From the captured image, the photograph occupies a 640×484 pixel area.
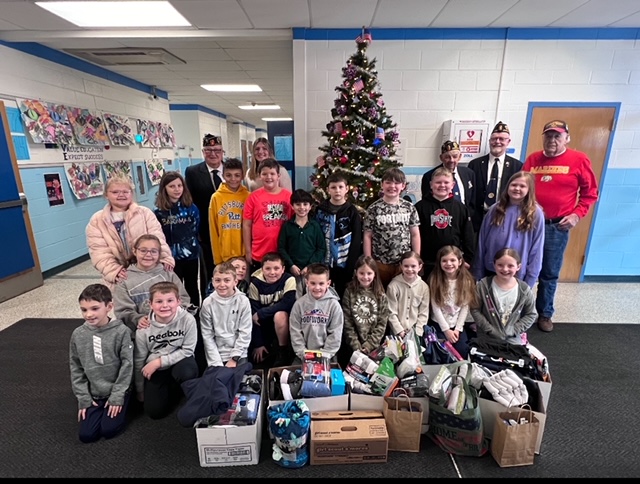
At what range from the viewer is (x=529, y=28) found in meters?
3.55

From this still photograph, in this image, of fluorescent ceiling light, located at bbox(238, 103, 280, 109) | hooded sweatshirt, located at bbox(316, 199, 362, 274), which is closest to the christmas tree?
hooded sweatshirt, located at bbox(316, 199, 362, 274)

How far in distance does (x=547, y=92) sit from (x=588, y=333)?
2.50 meters

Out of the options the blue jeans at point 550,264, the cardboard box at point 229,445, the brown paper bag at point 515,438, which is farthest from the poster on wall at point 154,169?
the brown paper bag at point 515,438

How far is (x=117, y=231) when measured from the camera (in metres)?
2.37

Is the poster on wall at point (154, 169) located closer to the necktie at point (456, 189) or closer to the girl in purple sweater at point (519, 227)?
the necktie at point (456, 189)

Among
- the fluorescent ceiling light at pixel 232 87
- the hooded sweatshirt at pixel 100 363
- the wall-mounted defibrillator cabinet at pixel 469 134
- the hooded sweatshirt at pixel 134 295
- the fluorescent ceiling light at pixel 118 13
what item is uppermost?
the fluorescent ceiling light at pixel 118 13

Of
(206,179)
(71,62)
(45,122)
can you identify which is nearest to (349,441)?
(206,179)

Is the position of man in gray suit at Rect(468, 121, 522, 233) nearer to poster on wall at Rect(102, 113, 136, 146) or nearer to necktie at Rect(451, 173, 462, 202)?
necktie at Rect(451, 173, 462, 202)

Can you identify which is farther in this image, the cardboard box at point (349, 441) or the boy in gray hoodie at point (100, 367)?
the boy in gray hoodie at point (100, 367)

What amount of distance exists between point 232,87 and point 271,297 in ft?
18.1

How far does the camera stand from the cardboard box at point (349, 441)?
1.64m

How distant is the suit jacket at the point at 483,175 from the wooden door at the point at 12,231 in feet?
15.4

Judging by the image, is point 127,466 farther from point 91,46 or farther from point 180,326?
point 91,46

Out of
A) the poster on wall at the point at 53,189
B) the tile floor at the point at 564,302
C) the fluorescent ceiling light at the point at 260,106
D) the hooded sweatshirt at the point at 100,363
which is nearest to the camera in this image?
the hooded sweatshirt at the point at 100,363
